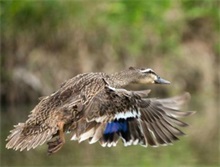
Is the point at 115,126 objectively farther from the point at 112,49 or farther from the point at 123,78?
the point at 112,49

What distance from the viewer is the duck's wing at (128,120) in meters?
9.71

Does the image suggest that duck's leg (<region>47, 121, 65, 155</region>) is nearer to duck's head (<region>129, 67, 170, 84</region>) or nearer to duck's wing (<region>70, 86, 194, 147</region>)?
duck's wing (<region>70, 86, 194, 147</region>)

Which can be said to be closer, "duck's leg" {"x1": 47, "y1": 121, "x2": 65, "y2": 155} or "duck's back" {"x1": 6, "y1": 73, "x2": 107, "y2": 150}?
"duck's leg" {"x1": 47, "y1": 121, "x2": 65, "y2": 155}

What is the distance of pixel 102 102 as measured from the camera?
9742mm

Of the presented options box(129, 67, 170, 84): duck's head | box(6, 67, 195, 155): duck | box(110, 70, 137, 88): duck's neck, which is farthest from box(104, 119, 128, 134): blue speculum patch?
box(129, 67, 170, 84): duck's head

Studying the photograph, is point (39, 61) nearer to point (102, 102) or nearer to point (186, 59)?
point (186, 59)

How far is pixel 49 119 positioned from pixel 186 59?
17091 millimetres

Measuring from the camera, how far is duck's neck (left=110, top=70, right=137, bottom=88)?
1058 cm

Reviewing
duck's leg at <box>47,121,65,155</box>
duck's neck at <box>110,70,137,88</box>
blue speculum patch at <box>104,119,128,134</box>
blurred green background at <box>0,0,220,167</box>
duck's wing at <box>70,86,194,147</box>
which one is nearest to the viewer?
duck's leg at <box>47,121,65,155</box>

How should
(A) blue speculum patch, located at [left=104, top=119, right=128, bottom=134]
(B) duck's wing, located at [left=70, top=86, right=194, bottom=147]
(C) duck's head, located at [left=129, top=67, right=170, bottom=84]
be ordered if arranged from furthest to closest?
(C) duck's head, located at [left=129, top=67, right=170, bottom=84] → (A) blue speculum patch, located at [left=104, top=119, right=128, bottom=134] → (B) duck's wing, located at [left=70, top=86, right=194, bottom=147]

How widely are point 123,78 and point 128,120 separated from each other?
2.77 ft

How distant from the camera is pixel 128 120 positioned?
1005 centimetres

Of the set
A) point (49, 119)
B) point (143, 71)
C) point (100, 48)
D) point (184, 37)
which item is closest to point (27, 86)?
point (100, 48)

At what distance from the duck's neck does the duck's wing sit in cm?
31
